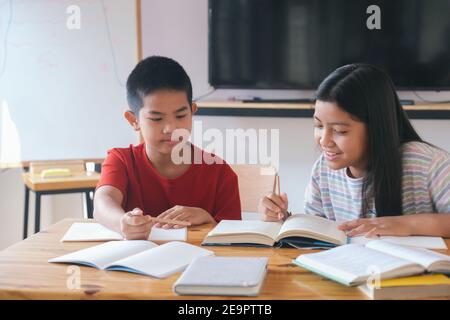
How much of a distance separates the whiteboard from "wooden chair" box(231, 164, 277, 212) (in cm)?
103

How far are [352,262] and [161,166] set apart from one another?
801 millimetres

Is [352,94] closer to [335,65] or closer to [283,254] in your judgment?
[283,254]

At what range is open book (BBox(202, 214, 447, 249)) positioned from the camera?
126 cm

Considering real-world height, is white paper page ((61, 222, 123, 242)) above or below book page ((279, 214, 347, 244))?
below

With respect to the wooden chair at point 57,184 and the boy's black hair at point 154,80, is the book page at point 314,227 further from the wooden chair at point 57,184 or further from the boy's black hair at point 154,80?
the wooden chair at point 57,184

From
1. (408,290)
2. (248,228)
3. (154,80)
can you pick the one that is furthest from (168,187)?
(408,290)

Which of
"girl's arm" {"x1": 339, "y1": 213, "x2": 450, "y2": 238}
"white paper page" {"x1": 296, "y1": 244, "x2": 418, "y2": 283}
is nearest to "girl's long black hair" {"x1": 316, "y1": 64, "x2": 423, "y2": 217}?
"girl's arm" {"x1": 339, "y1": 213, "x2": 450, "y2": 238}

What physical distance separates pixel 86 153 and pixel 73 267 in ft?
6.05

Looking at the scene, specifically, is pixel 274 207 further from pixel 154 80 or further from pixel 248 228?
pixel 154 80

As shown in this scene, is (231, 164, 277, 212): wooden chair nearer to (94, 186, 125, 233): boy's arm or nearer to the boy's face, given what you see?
the boy's face

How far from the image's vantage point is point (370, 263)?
3.37 ft

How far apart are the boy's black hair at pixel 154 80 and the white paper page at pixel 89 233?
Answer: 0.38m

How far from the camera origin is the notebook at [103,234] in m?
1.34

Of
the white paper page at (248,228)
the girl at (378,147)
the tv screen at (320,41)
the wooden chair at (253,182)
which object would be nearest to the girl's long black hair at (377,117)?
the girl at (378,147)
